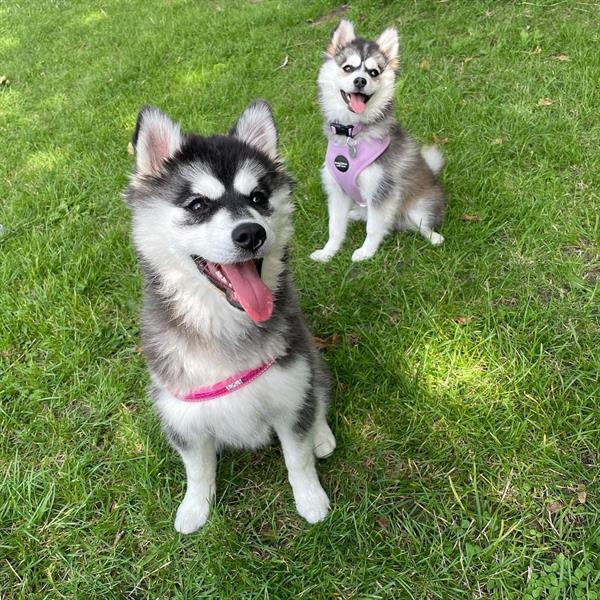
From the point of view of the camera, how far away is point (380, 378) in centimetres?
274

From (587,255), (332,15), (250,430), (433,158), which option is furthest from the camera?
(332,15)

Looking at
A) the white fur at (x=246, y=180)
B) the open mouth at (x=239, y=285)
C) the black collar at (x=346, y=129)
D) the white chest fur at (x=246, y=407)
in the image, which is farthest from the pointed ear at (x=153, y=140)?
the black collar at (x=346, y=129)

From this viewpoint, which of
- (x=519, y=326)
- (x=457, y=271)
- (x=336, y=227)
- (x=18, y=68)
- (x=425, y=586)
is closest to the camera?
(x=425, y=586)

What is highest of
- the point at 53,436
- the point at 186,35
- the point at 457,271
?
the point at 186,35

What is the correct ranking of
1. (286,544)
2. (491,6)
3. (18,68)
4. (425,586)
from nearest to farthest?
(425,586)
(286,544)
(491,6)
(18,68)

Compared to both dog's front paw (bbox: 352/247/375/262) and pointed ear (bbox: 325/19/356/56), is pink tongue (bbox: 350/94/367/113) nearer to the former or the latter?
pointed ear (bbox: 325/19/356/56)

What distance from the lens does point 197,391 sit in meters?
2.03

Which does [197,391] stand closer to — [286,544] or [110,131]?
[286,544]

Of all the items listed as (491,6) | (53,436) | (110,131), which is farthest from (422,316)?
(491,6)

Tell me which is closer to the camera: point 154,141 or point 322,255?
point 154,141

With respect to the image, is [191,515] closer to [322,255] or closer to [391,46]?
[322,255]

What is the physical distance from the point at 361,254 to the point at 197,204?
1982mm

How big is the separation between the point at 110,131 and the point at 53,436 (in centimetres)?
380

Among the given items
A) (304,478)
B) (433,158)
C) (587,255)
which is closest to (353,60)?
(433,158)
